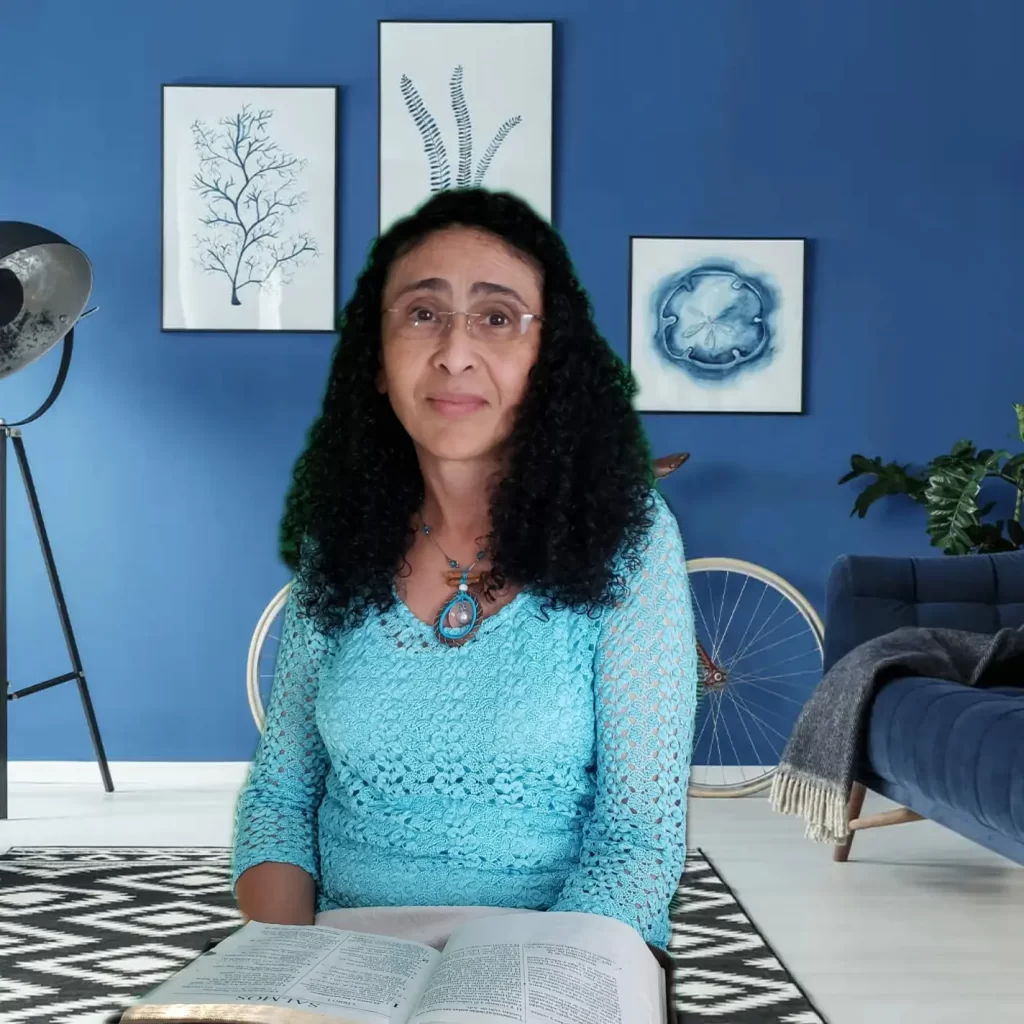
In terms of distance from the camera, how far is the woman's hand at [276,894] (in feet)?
4.05

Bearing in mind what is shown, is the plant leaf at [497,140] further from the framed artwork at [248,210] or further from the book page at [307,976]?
the book page at [307,976]

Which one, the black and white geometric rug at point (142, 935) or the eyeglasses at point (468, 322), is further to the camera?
the black and white geometric rug at point (142, 935)

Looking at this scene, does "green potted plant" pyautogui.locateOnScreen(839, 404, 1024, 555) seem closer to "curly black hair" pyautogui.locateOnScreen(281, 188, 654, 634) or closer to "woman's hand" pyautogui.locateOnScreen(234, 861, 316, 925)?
"curly black hair" pyautogui.locateOnScreen(281, 188, 654, 634)

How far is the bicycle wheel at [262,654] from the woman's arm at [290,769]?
327cm

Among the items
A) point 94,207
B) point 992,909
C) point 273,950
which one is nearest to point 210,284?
point 94,207

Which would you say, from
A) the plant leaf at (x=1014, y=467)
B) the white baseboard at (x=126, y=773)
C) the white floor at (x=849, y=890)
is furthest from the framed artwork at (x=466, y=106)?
the white floor at (x=849, y=890)

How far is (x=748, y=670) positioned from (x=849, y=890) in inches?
58.0

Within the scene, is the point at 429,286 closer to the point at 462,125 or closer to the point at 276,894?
the point at 276,894

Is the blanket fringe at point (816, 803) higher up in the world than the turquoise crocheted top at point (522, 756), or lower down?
lower down

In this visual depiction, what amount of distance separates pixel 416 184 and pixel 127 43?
1.01 meters

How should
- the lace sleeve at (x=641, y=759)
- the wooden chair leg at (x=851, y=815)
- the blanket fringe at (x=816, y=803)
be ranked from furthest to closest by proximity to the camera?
the wooden chair leg at (x=851, y=815) < the blanket fringe at (x=816, y=803) < the lace sleeve at (x=641, y=759)

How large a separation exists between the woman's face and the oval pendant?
121mm

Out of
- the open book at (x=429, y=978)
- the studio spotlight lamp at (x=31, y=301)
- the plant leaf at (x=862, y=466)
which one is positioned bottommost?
the open book at (x=429, y=978)

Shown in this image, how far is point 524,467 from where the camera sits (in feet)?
4.22
